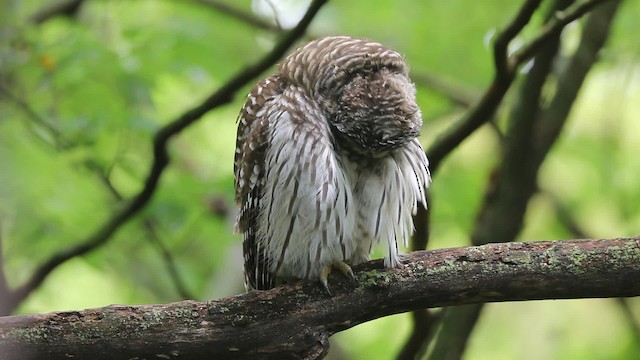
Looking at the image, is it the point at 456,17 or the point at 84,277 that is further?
the point at 84,277

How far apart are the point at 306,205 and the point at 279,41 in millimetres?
1408

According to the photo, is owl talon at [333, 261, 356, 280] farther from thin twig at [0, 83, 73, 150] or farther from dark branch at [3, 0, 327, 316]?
thin twig at [0, 83, 73, 150]

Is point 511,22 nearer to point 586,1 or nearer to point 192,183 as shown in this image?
point 586,1

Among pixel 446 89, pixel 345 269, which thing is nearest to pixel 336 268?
pixel 345 269

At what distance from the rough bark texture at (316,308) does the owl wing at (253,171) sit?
2.33 feet

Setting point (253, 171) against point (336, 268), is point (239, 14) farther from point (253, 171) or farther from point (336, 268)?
point (336, 268)

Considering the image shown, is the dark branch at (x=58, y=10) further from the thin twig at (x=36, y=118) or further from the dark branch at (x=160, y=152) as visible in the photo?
the dark branch at (x=160, y=152)

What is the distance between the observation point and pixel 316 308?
137 inches

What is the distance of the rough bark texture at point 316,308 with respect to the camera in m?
3.18

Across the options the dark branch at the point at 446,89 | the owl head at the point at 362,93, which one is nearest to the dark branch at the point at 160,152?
the owl head at the point at 362,93

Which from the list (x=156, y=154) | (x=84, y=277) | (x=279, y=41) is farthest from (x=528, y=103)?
(x=84, y=277)

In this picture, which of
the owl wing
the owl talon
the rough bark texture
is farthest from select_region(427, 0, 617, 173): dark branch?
the rough bark texture

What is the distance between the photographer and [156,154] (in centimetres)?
508

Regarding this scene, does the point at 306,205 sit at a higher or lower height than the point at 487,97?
lower
